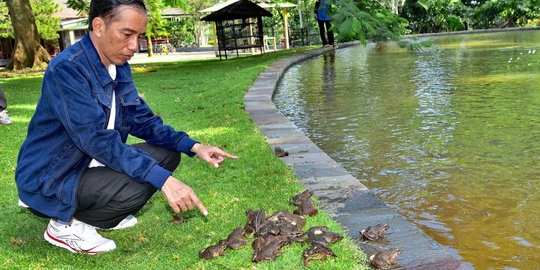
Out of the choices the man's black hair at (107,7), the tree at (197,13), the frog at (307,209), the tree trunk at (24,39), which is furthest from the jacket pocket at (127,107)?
the tree at (197,13)

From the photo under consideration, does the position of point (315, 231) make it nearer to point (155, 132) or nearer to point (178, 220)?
point (178, 220)

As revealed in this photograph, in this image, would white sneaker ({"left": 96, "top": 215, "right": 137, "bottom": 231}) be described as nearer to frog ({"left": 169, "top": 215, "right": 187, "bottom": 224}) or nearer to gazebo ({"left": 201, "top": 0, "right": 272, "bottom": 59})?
frog ({"left": 169, "top": 215, "right": 187, "bottom": 224})

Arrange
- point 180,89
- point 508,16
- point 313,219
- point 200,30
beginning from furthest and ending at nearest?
point 200,30 → point 508,16 → point 180,89 → point 313,219

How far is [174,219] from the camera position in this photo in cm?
340

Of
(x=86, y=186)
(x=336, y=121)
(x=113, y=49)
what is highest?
(x=113, y=49)

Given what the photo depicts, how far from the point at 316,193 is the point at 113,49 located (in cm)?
185

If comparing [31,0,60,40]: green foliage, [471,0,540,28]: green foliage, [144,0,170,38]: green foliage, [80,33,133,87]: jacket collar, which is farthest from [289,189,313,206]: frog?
[31,0,60,40]: green foliage

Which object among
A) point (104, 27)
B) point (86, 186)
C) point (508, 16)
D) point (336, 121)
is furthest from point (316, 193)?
point (508, 16)

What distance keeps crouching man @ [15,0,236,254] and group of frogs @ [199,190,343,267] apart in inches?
18.5

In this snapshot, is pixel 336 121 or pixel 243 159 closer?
pixel 243 159

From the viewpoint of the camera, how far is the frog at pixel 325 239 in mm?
2728

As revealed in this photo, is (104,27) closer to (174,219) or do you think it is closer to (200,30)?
(174,219)

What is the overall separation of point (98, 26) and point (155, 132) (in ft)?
2.82

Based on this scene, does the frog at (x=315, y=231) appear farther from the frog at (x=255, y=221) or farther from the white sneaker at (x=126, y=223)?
the white sneaker at (x=126, y=223)
